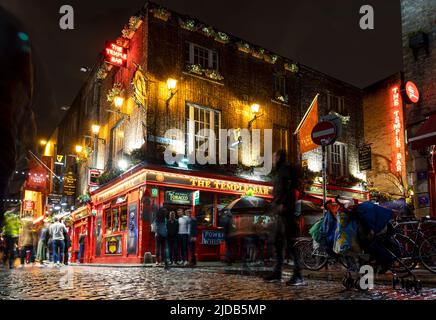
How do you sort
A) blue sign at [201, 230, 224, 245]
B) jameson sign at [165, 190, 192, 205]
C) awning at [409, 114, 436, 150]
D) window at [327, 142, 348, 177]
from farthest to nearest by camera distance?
window at [327, 142, 348, 177]
blue sign at [201, 230, 224, 245]
jameson sign at [165, 190, 192, 205]
awning at [409, 114, 436, 150]

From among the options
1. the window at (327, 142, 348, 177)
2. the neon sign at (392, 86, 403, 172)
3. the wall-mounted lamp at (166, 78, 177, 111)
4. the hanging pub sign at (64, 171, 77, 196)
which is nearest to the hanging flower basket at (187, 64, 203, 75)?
the wall-mounted lamp at (166, 78, 177, 111)

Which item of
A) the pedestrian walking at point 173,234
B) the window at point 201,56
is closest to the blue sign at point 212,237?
the pedestrian walking at point 173,234

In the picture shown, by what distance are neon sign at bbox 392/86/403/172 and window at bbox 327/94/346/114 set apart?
283 cm

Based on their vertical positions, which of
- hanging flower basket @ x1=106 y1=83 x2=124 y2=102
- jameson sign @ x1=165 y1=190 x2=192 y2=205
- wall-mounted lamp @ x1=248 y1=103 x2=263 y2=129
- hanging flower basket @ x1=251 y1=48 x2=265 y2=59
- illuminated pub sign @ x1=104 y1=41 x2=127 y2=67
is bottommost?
jameson sign @ x1=165 y1=190 x2=192 y2=205

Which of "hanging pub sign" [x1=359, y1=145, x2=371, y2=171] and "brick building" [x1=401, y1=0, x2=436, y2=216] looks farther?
"hanging pub sign" [x1=359, y1=145, x2=371, y2=171]

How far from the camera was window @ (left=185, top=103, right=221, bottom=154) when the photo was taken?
19078 millimetres

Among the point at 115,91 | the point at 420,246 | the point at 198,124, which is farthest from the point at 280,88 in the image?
the point at 420,246

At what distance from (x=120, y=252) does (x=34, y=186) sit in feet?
46.0

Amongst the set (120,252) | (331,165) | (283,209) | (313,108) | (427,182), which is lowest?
(120,252)

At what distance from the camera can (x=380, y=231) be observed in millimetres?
6098

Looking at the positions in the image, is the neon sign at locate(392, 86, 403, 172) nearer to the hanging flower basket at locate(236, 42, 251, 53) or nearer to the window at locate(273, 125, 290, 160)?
the window at locate(273, 125, 290, 160)

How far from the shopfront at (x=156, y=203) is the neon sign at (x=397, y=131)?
271 inches

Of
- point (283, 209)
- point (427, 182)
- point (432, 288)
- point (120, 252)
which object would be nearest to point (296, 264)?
point (283, 209)

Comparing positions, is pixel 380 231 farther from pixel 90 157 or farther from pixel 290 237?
pixel 90 157
